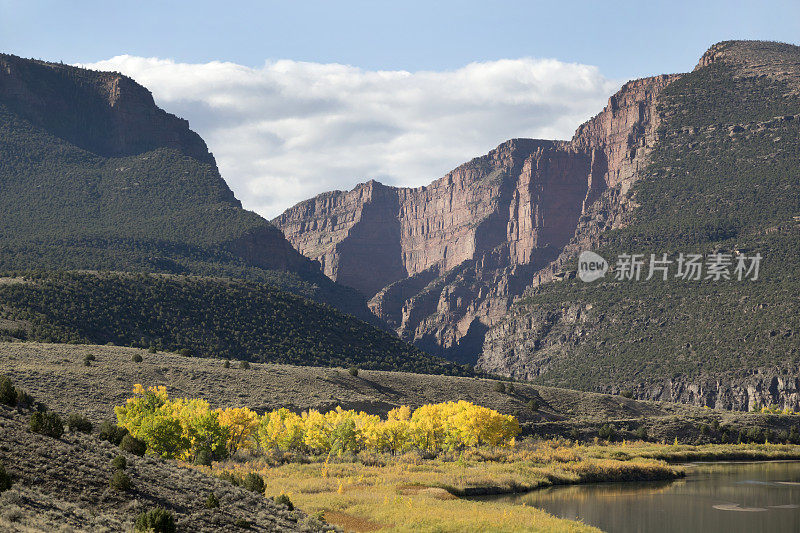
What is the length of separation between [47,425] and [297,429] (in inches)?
1709

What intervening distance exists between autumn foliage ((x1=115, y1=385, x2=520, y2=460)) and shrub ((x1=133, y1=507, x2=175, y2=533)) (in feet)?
86.5

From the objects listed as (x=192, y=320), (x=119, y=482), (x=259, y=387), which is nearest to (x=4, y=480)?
(x=119, y=482)

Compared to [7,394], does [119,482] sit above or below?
below

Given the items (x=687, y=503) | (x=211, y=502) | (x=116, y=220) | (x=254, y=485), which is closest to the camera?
(x=211, y=502)

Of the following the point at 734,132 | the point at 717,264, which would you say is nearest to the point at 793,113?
the point at 734,132

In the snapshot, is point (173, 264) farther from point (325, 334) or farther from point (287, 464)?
point (287, 464)

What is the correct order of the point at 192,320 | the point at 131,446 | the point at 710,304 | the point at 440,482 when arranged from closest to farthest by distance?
the point at 131,446, the point at 440,482, the point at 192,320, the point at 710,304

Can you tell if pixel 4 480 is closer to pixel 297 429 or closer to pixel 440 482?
pixel 440 482

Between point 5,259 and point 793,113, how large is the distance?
167111 millimetres

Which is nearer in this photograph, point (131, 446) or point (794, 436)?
point (131, 446)

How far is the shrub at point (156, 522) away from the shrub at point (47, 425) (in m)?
6.62

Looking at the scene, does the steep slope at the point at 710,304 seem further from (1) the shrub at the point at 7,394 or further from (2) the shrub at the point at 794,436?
(1) the shrub at the point at 7,394

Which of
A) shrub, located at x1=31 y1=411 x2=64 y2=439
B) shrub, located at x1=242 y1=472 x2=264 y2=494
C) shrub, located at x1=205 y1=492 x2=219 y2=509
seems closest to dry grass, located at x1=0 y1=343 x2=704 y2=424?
shrub, located at x1=242 y1=472 x2=264 y2=494

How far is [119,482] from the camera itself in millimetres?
29641
